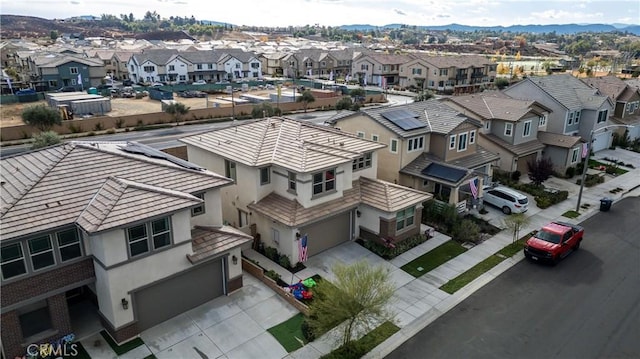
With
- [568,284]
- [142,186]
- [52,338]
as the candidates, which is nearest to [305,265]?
[142,186]

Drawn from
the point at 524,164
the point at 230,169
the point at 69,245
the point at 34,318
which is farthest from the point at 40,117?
the point at 524,164

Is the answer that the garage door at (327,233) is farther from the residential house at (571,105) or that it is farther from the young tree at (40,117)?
the young tree at (40,117)

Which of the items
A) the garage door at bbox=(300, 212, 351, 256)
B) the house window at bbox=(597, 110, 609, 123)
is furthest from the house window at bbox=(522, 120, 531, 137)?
the garage door at bbox=(300, 212, 351, 256)

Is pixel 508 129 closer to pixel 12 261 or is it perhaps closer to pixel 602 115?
pixel 602 115

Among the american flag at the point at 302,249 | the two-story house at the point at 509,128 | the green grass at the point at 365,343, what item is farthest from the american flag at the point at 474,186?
the green grass at the point at 365,343

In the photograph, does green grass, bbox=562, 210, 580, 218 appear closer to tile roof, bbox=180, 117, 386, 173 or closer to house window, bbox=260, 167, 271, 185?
tile roof, bbox=180, 117, 386, 173

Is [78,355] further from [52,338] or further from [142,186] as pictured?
[142,186]
